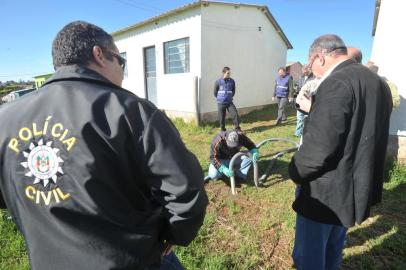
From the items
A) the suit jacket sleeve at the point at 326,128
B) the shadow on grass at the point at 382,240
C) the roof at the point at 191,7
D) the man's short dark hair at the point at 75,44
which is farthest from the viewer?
the roof at the point at 191,7

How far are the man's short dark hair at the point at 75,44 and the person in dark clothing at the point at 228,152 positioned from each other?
3.59 metres

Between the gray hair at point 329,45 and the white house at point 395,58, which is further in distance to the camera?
the white house at point 395,58

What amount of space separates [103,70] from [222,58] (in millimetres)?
9003

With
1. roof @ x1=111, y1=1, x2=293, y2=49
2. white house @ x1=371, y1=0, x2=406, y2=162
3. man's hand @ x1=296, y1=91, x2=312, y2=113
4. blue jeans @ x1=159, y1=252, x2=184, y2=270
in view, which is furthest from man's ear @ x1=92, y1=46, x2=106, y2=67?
roof @ x1=111, y1=1, x2=293, y2=49

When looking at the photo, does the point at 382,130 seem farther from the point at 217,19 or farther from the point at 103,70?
the point at 217,19

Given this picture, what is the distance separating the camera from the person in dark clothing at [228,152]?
4648 mm

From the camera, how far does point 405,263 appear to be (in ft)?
9.04

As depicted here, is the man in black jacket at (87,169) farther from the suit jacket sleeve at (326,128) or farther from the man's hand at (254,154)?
the man's hand at (254,154)

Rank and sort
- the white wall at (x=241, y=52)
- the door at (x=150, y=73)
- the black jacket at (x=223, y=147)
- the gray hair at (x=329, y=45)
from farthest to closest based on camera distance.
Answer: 1. the door at (x=150, y=73)
2. the white wall at (x=241, y=52)
3. the black jacket at (x=223, y=147)
4. the gray hair at (x=329, y=45)

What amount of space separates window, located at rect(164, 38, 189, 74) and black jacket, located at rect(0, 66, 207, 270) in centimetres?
898

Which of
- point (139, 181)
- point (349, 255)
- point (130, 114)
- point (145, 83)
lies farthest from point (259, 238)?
point (145, 83)

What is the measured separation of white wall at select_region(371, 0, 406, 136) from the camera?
180 inches

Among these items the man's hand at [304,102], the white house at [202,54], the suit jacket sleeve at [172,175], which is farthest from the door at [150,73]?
the suit jacket sleeve at [172,175]

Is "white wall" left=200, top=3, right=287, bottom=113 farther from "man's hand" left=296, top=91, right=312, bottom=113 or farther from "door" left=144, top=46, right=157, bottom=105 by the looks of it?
"man's hand" left=296, top=91, right=312, bottom=113
